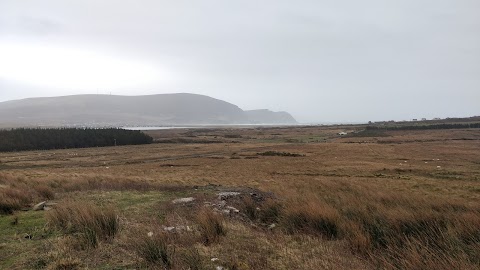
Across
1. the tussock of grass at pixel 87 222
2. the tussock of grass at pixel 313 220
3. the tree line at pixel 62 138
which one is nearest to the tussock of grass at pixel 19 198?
the tussock of grass at pixel 87 222

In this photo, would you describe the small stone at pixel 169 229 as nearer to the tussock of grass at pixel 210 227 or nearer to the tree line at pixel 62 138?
the tussock of grass at pixel 210 227

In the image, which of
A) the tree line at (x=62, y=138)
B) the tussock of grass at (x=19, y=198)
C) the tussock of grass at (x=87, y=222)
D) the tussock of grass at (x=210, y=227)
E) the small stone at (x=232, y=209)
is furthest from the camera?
the tree line at (x=62, y=138)

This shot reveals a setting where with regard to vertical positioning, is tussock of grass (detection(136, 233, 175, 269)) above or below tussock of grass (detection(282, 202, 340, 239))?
above

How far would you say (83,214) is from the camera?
9336 mm

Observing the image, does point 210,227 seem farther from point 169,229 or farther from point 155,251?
point 155,251

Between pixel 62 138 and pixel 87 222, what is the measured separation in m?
95.5

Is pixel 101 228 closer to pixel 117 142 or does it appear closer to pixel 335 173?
pixel 335 173

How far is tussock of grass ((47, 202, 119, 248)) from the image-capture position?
829cm

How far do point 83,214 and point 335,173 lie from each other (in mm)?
30916

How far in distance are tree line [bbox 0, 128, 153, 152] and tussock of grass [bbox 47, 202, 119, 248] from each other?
89.1m

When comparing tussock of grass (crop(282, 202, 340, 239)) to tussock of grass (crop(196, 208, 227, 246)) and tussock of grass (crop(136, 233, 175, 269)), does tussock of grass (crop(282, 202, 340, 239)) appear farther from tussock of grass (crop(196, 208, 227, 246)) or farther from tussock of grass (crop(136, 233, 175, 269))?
tussock of grass (crop(136, 233, 175, 269))

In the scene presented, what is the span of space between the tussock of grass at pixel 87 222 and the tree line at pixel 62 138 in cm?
8915

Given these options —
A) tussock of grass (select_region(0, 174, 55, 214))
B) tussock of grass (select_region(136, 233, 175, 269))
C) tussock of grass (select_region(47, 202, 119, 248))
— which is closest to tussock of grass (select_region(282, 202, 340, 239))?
tussock of grass (select_region(136, 233, 175, 269))

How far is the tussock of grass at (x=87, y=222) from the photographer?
8289 millimetres
